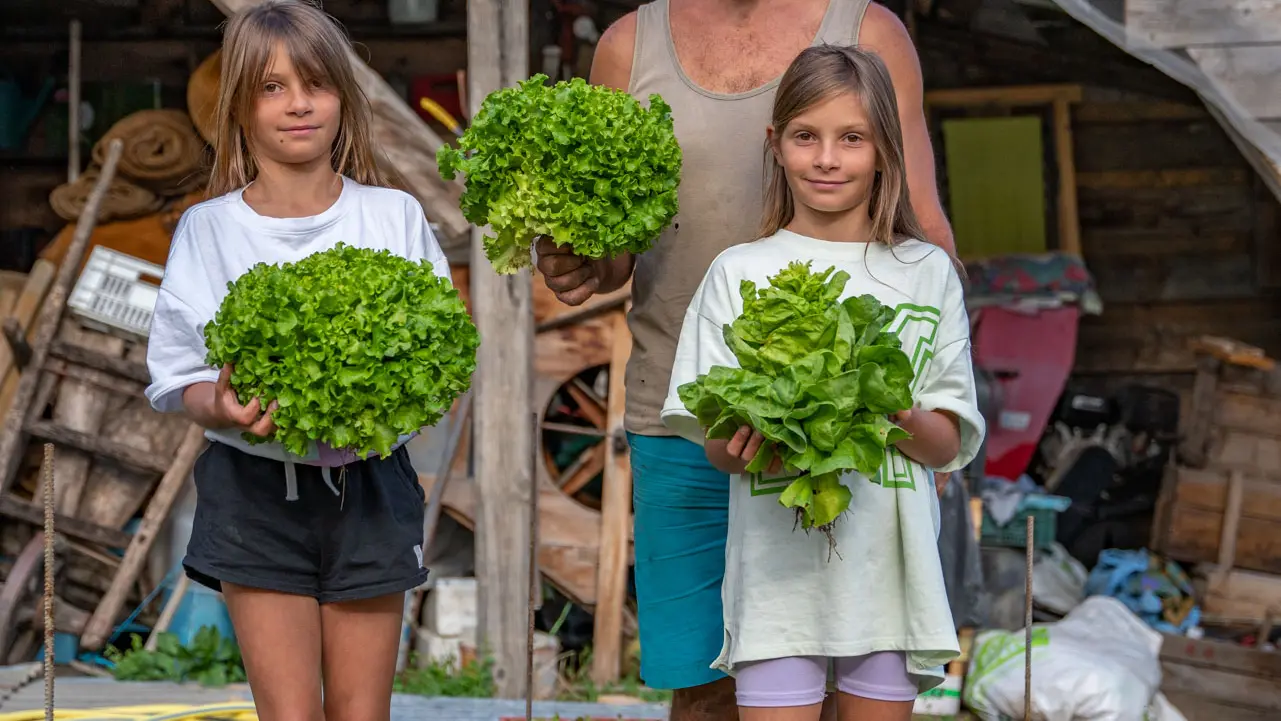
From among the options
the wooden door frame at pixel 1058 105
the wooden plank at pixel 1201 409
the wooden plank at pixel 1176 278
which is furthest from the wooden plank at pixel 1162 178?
the wooden plank at pixel 1201 409

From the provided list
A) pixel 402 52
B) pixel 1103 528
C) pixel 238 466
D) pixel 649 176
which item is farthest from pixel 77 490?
pixel 1103 528

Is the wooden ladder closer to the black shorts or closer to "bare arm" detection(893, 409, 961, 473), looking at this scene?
the black shorts

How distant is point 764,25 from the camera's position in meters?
3.32

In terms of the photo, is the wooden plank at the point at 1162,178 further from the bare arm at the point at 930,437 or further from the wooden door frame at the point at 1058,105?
the bare arm at the point at 930,437

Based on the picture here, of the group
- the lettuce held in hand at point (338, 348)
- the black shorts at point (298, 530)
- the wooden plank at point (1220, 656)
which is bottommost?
the wooden plank at point (1220, 656)

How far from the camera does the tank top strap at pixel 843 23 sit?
129 inches

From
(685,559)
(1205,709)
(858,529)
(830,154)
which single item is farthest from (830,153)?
(1205,709)

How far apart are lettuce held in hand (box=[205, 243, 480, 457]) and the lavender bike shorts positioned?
0.80 meters

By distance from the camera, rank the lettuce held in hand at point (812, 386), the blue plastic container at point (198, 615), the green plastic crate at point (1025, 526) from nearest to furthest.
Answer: the lettuce held in hand at point (812, 386), the blue plastic container at point (198, 615), the green plastic crate at point (1025, 526)

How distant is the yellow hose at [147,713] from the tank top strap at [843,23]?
3102 mm

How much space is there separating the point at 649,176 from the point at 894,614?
98 cm

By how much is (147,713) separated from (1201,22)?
4151 mm

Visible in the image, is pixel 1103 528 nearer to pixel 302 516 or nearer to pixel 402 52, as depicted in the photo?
pixel 402 52

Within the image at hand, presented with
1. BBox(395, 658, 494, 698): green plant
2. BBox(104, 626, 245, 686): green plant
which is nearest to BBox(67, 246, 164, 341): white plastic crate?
BBox(104, 626, 245, 686): green plant
